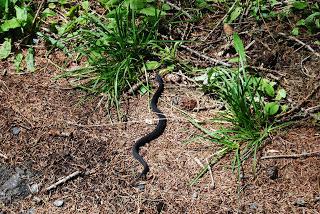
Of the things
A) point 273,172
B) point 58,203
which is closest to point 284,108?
point 273,172

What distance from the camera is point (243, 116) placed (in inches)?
137

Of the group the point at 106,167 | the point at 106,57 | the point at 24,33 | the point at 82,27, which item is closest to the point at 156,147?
the point at 106,167

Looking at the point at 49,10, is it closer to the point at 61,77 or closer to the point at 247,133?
the point at 61,77

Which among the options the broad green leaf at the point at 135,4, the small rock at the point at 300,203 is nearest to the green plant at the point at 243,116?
the small rock at the point at 300,203

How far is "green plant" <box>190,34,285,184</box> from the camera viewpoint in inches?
137

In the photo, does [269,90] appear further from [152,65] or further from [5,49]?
[5,49]

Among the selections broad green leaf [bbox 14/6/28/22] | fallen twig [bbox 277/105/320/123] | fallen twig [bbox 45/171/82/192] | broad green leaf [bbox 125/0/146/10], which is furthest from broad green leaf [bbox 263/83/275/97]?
broad green leaf [bbox 14/6/28/22]

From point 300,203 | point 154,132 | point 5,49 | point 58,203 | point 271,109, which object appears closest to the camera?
point 300,203

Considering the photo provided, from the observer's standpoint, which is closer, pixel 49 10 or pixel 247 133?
pixel 247 133

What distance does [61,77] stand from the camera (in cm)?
424

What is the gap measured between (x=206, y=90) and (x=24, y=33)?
1951 millimetres

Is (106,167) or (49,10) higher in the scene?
(49,10)

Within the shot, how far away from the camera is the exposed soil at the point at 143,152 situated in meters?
3.29

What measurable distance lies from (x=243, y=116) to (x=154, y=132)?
2.38 feet
